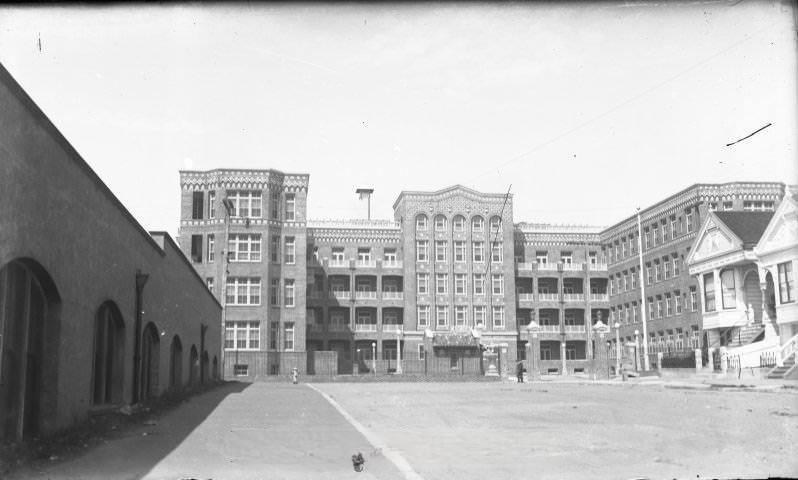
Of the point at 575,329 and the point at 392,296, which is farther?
the point at 575,329

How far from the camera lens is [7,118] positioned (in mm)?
8664

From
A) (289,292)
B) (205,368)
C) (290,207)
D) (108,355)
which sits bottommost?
(205,368)

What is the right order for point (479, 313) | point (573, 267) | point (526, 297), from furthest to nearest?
1. point (573, 267)
2. point (526, 297)
3. point (479, 313)

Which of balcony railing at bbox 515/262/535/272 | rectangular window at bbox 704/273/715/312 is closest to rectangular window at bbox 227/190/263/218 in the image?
balcony railing at bbox 515/262/535/272

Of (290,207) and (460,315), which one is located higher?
(290,207)

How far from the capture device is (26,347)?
33.3 ft

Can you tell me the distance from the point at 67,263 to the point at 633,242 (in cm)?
6610

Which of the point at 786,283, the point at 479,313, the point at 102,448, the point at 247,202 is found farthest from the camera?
the point at 479,313

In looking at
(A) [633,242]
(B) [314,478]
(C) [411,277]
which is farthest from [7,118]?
(A) [633,242]

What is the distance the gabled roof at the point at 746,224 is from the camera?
148 feet

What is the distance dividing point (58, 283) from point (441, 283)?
6206 centimetres

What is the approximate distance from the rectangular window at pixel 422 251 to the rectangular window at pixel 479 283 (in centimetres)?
480

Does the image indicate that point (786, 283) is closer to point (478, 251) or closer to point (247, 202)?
point (478, 251)

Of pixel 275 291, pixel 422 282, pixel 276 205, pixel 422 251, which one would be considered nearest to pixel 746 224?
pixel 422 251
